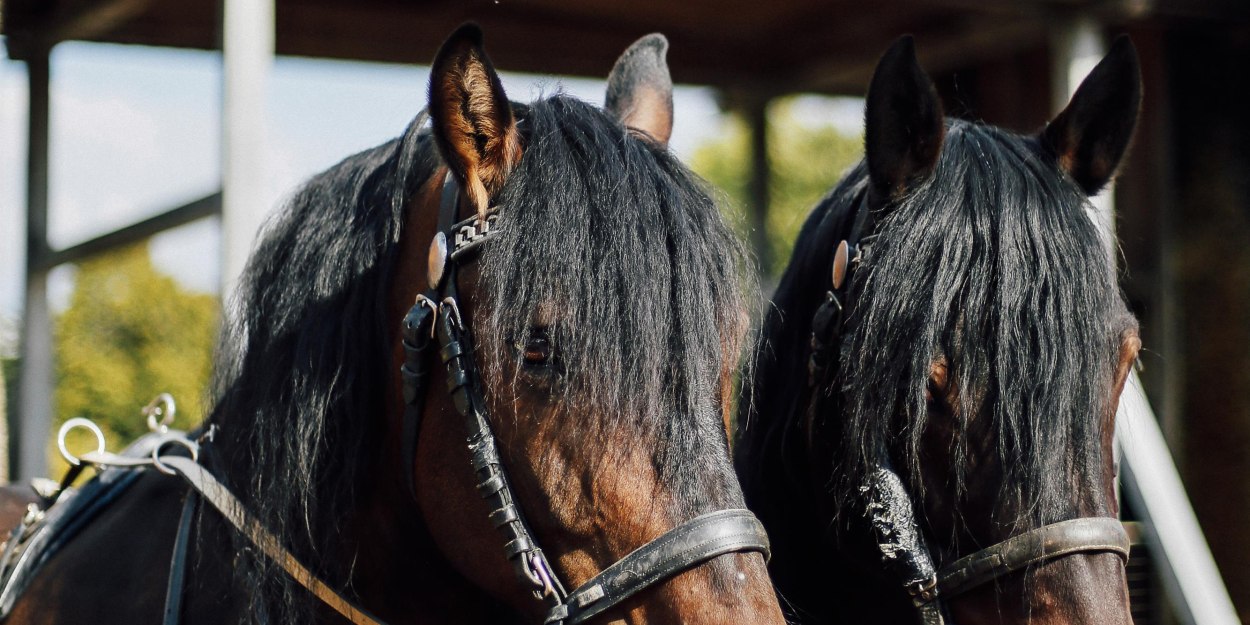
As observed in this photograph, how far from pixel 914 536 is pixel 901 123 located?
0.69 metres

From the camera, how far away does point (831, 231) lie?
2.12 m

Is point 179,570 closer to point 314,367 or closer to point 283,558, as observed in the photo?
point 283,558

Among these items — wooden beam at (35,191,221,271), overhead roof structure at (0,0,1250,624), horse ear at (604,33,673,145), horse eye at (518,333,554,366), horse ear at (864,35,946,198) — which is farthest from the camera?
overhead roof structure at (0,0,1250,624)

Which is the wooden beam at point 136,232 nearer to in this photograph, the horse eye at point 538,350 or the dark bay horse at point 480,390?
the dark bay horse at point 480,390

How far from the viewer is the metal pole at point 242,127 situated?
2738 millimetres

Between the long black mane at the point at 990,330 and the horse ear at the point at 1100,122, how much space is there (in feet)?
0.19

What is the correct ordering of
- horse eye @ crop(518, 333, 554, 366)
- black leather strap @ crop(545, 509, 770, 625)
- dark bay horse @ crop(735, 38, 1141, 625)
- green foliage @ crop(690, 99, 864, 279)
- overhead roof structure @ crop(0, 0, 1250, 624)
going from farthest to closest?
green foliage @ crop(690, 99, 864, 279), overhead roof structure @ crop(0, 0, 1250, 624), dark bay horse @ crop(735, 38, 1141, 625), horse eye @ crop(518, 333, 554, 366), black leather strap @ crop(545, 509, 770, 625)

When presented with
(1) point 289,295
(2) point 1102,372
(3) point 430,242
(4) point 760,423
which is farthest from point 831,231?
(1) point 289,295

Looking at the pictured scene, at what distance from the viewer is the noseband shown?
4.16ft

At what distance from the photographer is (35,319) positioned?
4.74 m

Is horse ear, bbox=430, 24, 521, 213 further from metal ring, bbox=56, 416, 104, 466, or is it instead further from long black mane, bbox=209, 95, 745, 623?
metal ring, bbox=56, 416, 104, 466

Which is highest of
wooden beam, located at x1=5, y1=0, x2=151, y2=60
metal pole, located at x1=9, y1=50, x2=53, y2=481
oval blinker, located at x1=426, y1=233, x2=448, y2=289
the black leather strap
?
wooden beam, located at x1=5, y1=0, x2=151, y2=60

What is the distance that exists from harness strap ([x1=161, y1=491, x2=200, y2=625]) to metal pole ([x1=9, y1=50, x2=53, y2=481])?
3.33m

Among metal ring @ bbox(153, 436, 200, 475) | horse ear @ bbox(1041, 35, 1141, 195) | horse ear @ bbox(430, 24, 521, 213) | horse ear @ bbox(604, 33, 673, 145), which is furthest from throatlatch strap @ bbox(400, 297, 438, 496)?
horse ear @ bbox(1041, 35, 1141, 195)
